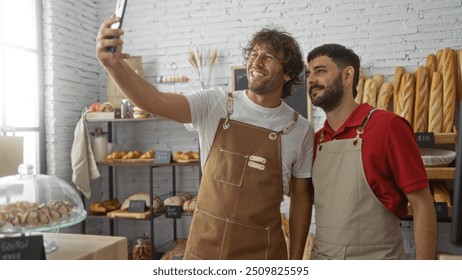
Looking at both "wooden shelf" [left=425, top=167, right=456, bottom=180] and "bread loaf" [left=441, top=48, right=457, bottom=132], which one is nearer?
"wooden shelf" [left=425, top=167, right=456, bottom=180]

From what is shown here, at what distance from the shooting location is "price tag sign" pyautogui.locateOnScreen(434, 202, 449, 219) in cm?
261

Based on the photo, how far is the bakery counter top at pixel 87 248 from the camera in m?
1.04

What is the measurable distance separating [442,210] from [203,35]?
98.0 inches

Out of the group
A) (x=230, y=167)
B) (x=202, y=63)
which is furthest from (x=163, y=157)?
(x=230, y=167)

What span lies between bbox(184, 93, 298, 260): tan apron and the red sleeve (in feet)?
1.23

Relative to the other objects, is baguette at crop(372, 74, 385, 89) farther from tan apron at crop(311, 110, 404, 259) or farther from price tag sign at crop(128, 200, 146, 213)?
price tag sign at crop(128, 200, 146, 213)

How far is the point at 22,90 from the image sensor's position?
338 centimetres

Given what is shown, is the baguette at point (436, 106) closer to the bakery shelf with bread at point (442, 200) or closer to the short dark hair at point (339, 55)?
the bakery shelf with bread at point (442, 200)

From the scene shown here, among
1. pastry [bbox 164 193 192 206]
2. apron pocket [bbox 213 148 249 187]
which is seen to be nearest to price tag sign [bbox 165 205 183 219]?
pastry [bbox 164 193 192 206]
